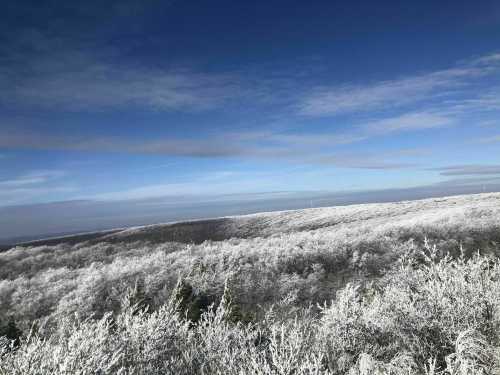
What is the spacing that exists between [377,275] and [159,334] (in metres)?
20.5

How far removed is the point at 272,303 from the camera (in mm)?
22969

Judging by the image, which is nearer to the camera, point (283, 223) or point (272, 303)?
point (272, 303)

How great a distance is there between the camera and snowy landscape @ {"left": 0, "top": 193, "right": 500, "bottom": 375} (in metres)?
7.34

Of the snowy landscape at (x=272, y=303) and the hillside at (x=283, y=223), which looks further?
the hillside at (x=283, y=223)

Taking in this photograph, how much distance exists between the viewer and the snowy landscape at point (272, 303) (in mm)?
7340

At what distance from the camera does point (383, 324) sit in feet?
31.5

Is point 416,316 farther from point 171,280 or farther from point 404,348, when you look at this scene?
point 171,280

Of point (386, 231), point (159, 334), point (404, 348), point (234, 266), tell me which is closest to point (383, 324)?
point (404, 348)

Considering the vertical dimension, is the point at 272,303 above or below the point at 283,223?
below

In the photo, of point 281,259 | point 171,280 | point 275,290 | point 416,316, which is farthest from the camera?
point 281,259

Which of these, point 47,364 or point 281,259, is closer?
point 47,364

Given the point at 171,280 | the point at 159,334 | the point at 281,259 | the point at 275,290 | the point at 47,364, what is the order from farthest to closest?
the point at 281,259 < the point at 171,280 < the point at 275,290 < the point at 159,334 < the point at 47,364

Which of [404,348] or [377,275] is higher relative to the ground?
[404,348]

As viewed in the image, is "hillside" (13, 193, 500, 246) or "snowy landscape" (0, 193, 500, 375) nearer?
"snowy landscape" (0, 193, 500, 375)
